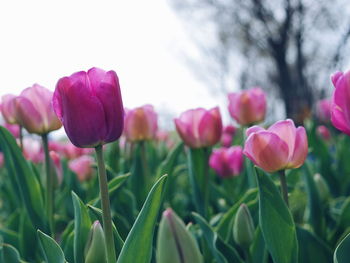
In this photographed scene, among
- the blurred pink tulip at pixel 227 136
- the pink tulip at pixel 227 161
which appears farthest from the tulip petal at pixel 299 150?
the blurred pink tulip at pixel 227 136

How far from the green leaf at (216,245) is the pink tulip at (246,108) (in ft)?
2.12

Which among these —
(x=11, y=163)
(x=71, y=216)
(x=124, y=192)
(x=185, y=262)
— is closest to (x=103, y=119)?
(x=185, y=262)

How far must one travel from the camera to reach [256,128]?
2.61ft

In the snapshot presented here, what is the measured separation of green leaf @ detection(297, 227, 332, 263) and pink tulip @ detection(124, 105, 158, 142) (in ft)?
2.17

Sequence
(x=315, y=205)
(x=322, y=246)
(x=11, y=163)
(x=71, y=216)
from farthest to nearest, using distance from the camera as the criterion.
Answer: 1. (x=71, y=216)
2. (x=315, y=205)
3. (x=11, y=163)
4. (x=322, y=246)

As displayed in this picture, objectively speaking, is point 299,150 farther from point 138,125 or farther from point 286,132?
point 138,125

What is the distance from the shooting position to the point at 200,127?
3.86 feet

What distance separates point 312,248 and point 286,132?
274 mm

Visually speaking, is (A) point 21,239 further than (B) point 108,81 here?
Yes

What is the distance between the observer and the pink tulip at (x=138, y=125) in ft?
4.76


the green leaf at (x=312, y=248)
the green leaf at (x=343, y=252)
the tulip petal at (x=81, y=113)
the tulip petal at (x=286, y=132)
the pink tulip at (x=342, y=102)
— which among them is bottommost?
the green leaf at (x=312, y=248)

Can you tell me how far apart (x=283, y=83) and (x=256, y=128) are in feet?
40.8

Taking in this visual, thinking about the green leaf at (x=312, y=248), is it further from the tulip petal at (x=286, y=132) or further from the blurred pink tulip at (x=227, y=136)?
the blurred pink tulip at (x=227, y=136)

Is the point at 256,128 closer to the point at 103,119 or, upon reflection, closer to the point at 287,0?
the point at 103,119
